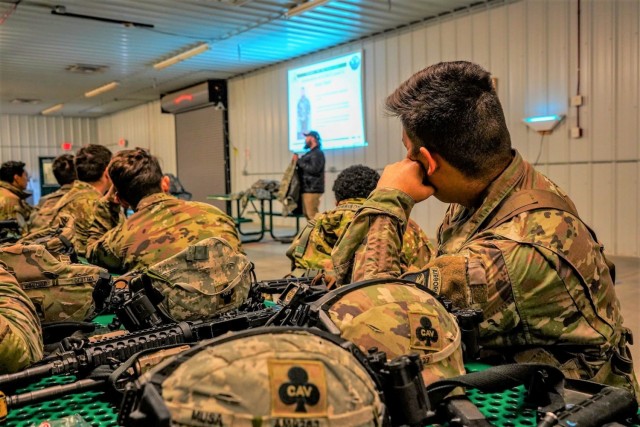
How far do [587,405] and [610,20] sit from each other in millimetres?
5877

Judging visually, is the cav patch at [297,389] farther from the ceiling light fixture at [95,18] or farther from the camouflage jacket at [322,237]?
the ceiling light fixture at [95,18]

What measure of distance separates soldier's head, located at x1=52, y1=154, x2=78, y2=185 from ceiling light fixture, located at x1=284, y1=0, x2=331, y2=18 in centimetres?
349

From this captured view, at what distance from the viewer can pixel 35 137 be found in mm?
16656

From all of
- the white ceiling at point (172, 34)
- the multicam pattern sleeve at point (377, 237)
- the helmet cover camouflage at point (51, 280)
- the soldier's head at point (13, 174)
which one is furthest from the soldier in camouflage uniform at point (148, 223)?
the white ceiling at point (172, 34)

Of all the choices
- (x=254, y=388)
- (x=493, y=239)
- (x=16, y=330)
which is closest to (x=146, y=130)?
(x=16, y=330)

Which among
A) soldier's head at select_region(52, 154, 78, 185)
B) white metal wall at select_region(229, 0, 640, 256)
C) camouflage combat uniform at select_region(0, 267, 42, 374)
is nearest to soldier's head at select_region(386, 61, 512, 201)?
camouflage combat uniform at select_region(0, 267, 42, 374)

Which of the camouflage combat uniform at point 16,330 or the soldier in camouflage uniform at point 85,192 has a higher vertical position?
the soldier in camouflage uniform at point 85,192

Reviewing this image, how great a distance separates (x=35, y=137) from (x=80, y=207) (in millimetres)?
15382

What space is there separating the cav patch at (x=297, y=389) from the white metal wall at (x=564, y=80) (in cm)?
596

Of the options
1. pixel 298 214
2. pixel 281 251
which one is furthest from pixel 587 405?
pixel 298 214

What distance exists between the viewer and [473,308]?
1022 millimetres

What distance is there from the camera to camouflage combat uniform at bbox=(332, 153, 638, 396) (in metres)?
1.05

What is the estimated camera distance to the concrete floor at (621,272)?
355cm

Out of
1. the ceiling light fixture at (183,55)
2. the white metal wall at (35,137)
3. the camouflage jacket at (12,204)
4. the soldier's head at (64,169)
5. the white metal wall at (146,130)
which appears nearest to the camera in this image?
the soldier's head at (64,169)
